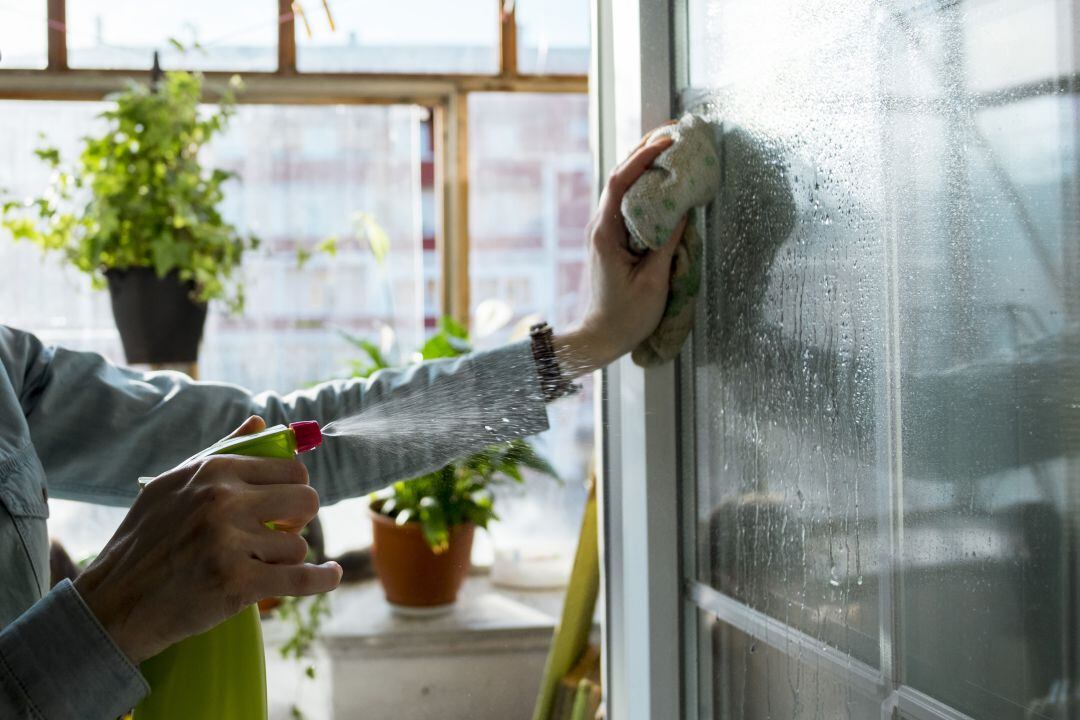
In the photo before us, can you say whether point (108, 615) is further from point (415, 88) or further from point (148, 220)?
point (415, 88)

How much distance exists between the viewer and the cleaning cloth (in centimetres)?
83

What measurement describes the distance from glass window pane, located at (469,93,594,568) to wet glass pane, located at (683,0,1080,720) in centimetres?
123

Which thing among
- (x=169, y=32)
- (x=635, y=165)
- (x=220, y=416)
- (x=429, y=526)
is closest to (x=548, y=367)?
(x=635, y=165)

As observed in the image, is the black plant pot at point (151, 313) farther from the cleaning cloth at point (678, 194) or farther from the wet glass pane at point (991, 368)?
the wet glass pane at point (991, 368)

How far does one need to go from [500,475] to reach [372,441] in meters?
0.96

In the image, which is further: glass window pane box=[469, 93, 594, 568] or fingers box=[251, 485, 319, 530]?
glass window pane box=[469, 93, 594, 568]

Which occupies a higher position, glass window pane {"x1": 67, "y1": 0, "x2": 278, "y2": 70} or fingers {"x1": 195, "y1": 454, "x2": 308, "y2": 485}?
glass window pane {"x1": 67, "y1": 0, "x2": 278, "y2": 70}

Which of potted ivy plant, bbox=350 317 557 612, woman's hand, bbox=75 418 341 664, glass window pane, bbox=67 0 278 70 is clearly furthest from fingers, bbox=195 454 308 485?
glass window pane, bbox=67 0 278 70

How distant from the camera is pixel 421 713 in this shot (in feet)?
5.29

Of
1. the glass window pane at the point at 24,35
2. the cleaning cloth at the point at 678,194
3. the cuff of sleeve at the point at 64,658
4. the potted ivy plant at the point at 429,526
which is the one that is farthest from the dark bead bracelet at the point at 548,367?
the glass window pane at the point at 24,35

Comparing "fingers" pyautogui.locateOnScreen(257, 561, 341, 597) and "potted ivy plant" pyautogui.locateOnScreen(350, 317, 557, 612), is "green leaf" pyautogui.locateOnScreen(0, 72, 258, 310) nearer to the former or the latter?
"potted ivy plant" pyautogui.locateOnScreen(350, 317, 557, 612)

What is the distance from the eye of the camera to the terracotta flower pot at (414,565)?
1.78m

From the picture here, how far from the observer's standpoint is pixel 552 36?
6.81 feet

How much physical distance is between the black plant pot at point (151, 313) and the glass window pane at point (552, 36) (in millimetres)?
848
